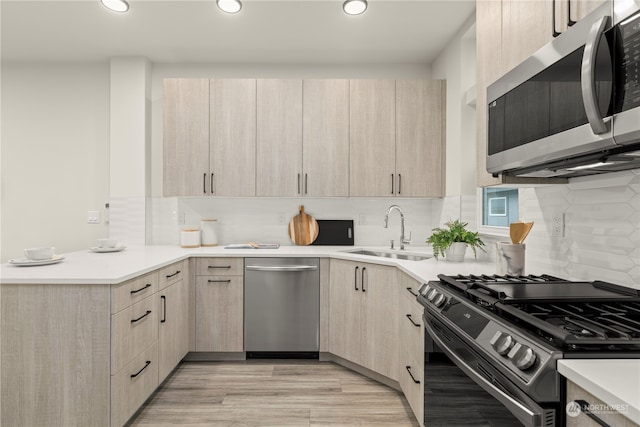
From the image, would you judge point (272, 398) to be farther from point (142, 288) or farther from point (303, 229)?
point (303, 229)

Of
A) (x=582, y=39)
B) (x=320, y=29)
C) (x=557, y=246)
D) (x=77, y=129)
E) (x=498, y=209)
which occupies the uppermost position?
(x=320, y=29)

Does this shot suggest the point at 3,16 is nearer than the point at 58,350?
No

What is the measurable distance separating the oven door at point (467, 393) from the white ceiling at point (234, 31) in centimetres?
226

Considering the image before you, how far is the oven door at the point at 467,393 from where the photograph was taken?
90 cm

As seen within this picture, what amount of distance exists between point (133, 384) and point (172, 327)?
63cm

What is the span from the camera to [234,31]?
3.11 metres

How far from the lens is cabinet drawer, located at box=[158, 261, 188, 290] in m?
2.52

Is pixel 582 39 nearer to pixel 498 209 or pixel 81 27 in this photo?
pixel 498 209

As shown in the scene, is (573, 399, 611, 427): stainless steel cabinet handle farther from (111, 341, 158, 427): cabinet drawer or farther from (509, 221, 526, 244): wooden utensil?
(111, 341, 158, 427): cabinet drawer

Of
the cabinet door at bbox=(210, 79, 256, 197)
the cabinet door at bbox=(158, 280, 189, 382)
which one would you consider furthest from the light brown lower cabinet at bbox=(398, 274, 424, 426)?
the cabinet door at bbox=(210, 79, 256, 197)

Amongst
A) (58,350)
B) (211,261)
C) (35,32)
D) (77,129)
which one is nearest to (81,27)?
(35,32)

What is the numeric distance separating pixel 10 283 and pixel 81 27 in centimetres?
222

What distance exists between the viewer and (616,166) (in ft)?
4.51

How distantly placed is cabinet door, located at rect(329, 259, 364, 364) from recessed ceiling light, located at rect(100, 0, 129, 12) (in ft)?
7.91
